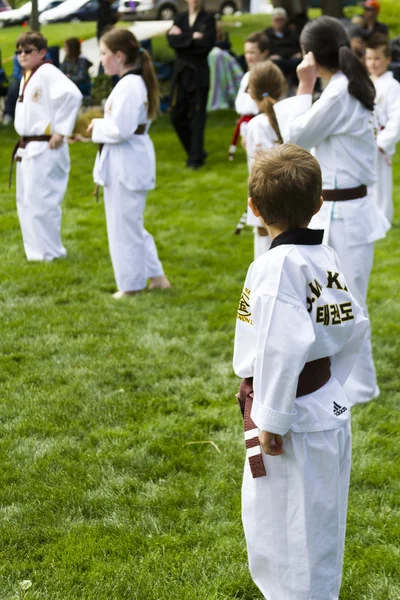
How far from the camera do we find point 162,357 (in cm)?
545

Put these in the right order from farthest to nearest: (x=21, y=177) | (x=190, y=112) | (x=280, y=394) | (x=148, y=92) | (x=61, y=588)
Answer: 1. (x=190, y=112)
2. (x=21, y=177)
3. (x=148, y=92)
4. (x=61, y=588)
5. (x=280, y=394)

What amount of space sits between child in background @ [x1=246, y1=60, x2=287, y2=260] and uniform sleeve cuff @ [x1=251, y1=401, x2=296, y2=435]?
2.96 meters

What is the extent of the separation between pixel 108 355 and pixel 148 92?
219 centimetres

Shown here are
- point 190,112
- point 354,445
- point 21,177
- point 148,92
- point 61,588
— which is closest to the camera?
point 61,588

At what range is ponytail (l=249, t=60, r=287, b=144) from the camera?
5.49 meters

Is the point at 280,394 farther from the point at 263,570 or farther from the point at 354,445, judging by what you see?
the point at 354,445

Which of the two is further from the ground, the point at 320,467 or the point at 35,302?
the point at 320,467

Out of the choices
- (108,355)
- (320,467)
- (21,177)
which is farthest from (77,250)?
(320,467)

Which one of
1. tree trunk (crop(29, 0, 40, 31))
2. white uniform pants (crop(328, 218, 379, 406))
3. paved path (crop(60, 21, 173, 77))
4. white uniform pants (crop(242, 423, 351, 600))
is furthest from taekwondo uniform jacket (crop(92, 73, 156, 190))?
paved path (crop(60, 21, 173, 77))

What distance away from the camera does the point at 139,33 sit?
2642 centimetres

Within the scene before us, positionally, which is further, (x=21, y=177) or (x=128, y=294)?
(x=21, y=177)

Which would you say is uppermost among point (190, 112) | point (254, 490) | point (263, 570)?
point (254, 490)

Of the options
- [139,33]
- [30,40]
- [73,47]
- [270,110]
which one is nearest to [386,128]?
[270,110]

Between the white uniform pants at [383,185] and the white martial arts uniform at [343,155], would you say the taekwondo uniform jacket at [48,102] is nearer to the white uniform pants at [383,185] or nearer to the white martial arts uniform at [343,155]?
the white uniform pants at [383,185]
